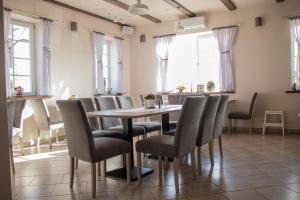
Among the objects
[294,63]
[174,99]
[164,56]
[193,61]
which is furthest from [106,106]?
[294,63]

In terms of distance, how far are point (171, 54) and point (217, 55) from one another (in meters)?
1.19

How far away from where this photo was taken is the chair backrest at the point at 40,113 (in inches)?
176

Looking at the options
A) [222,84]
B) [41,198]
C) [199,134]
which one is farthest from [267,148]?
[41,198]

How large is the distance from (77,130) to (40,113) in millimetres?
2332

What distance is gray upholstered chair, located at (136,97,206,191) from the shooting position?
8.15 feet

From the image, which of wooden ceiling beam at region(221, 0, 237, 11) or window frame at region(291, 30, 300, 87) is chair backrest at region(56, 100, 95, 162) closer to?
wooden ceiling beam at region(221, 0, 237, 11)

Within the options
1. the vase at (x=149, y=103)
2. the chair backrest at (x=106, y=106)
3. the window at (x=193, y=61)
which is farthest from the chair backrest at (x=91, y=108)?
the window at (x=193, y=61)

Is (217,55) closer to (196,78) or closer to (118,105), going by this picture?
(196,78)

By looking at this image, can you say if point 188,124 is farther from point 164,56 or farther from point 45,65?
point 164,56

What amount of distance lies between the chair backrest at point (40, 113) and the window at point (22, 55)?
48 cm

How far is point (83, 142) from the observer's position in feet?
8.09

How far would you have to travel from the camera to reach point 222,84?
6.14 metres

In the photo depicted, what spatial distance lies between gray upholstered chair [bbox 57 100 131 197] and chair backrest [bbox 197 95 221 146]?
857mm

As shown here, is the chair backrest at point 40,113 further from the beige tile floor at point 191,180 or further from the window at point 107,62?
Answer: the window at point 107,62
